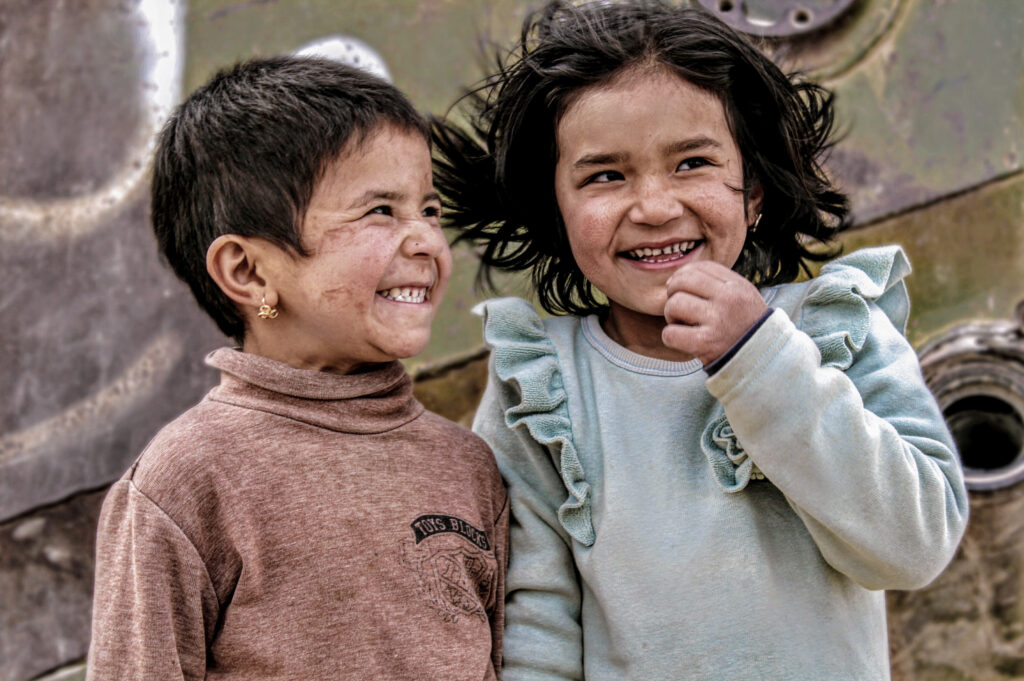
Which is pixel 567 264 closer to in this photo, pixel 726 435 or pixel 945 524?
pixel 726 435

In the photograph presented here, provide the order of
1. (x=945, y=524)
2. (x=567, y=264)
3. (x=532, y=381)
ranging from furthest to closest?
1. (x=567, y=264)
2. (x=532, y=381)
3. (x=945, y=524)

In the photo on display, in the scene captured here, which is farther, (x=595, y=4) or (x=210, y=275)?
(x=595, y=4)

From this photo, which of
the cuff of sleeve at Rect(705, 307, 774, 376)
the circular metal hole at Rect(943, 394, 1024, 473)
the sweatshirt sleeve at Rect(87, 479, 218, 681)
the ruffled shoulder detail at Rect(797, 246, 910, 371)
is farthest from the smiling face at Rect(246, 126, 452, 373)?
the circular metal hole at Rect(943, 394, 1024, 473)

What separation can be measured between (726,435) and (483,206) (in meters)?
0.71

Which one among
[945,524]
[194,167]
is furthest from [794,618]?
[194,167]

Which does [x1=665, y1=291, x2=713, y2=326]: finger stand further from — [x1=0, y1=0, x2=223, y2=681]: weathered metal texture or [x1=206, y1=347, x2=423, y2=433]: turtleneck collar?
[x1=0, y1=0, x2=223, y2=681]: weathered metal texture

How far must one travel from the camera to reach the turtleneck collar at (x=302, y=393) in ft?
5.53

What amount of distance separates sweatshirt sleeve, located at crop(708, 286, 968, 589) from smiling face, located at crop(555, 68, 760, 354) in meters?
0.26

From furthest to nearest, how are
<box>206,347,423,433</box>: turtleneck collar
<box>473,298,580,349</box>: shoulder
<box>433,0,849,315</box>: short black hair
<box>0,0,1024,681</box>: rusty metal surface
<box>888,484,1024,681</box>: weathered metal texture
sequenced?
<box>0,0,1024,681</box>: rusty metal surface, <box>888,484,1024,681</box>: weathered metal texture, <box>473,298,580,349</box>: shoulder, <box>433,0,849,315</box>: short black hair, <box>206,347,423,433</box>: turtleneck collar

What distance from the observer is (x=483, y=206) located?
215 centimetres

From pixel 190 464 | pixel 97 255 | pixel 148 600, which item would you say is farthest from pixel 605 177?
pixel 97 255

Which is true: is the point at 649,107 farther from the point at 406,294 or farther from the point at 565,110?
the point at 406,294

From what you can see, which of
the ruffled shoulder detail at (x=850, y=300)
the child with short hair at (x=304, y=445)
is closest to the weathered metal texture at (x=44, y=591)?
the child with short hair at (x=304, y=445)

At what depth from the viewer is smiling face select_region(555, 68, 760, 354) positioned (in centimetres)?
171
